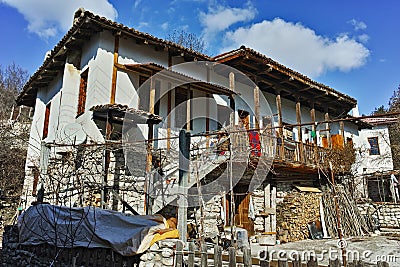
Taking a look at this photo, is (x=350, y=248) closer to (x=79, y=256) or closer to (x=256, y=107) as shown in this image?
(x=256, y=107)

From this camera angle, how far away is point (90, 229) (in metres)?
5.17

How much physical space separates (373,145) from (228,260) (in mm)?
22906

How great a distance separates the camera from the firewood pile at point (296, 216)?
415 inches

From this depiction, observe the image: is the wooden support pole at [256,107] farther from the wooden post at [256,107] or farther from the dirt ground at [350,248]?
the dirt ground at [350,248]

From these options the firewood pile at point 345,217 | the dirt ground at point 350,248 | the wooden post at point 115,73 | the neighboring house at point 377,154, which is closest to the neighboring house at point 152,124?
the wooden post at point 115,73

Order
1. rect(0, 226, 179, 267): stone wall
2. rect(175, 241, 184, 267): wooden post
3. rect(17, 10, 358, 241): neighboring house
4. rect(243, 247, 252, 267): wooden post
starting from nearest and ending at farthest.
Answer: rect(243, 247, 252, 267): wooden post, rect(175, 241, 184, 267): wooden post, rect(0, 226, 179, 267): stone wall, rect(17, 10, 358, 241): neighboring house

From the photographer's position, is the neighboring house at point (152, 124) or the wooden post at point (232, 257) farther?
the neighboring house at point (152, 124)

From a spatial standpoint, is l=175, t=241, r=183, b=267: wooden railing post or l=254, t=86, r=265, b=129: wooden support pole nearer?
l=175, t=241, r=183, b=267: wooden railing post

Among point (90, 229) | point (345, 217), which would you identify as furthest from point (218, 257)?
point (345, 217)

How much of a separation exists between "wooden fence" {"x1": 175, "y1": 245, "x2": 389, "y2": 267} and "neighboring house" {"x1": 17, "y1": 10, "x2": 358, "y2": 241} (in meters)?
2.76

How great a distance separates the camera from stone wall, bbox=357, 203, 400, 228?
13953 millimetres

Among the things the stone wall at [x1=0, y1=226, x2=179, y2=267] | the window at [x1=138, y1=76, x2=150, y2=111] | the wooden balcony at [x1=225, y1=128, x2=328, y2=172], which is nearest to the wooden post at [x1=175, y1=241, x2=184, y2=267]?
the stone wall at [x1=0, y1=226, x2=179, y2=267]

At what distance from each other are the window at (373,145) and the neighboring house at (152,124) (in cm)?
1243

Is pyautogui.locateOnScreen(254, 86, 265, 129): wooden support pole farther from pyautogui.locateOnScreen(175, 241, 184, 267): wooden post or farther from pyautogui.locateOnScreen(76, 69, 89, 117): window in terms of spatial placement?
pyautogui.locateOnScreen(175, 241, 184, 267): wooden post
